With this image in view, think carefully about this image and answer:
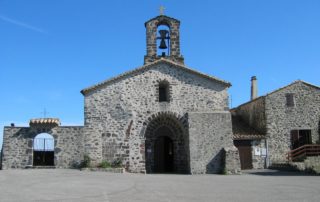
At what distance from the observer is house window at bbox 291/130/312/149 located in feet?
89.2

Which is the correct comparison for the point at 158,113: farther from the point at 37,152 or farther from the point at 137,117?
the point at 37,152

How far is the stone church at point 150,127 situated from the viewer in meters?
21.6

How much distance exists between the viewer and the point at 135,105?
73.8 ft

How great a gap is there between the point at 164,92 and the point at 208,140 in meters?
4.04

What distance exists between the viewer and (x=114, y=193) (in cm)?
1228

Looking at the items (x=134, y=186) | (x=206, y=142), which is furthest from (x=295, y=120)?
(x=134, y=186)

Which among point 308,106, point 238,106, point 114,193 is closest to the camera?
point 114,193

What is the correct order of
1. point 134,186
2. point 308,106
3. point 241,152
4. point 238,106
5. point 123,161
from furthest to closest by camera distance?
point 238,106
point 308,106
point 241,152
point 123,161
point 134,186

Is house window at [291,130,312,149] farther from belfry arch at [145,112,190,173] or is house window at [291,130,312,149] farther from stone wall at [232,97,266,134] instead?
belfry arch at [145,112,190,173]

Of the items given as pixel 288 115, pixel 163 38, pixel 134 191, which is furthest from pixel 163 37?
pixel 134 191

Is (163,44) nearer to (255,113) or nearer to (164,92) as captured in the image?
(164,92)

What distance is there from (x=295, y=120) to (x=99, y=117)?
1424 centimetres

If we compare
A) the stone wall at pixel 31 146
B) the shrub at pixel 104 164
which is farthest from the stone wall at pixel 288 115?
the stone wall at pixel 31 146

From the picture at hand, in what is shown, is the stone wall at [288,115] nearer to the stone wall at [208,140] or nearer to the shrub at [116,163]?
the stone wall at [208,140]
